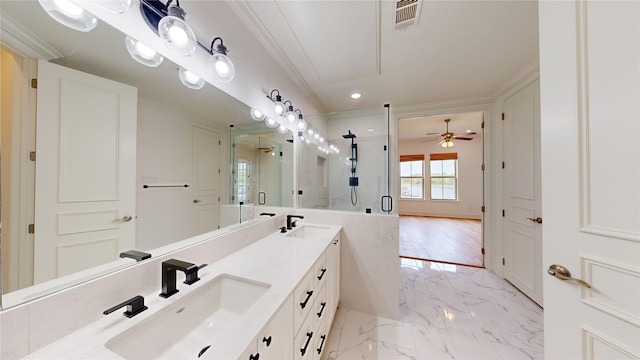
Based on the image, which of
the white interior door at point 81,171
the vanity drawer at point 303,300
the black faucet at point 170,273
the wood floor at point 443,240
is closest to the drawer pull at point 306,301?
the vanity drawer at point 303,300

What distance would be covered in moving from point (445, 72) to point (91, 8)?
292cm

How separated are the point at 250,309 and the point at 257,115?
1495mm

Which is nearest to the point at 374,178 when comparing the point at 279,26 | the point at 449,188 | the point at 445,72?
the point at 445,72

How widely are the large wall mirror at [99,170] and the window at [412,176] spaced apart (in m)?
6.99

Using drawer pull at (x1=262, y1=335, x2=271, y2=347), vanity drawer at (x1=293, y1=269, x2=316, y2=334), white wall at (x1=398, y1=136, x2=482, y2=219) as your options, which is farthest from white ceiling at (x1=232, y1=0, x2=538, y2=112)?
white wall at (x1=398, y1=136, x2=482, y2=219)

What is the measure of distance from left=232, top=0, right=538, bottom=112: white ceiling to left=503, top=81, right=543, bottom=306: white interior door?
0.46 meters

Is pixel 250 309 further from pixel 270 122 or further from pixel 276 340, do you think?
pixel 270 122

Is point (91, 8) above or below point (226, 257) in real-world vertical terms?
above

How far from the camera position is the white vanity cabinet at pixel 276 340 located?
0.63m

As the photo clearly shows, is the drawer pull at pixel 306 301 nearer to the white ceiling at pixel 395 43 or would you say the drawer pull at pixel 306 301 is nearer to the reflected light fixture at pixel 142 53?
the reflected light fixture at pixel 142 53

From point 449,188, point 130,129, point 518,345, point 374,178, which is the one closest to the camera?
point 130,129

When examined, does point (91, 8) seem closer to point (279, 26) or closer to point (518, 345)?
point (279, 26)

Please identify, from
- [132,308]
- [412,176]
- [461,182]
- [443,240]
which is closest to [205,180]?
[132,308]

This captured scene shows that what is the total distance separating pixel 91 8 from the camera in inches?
29.1
